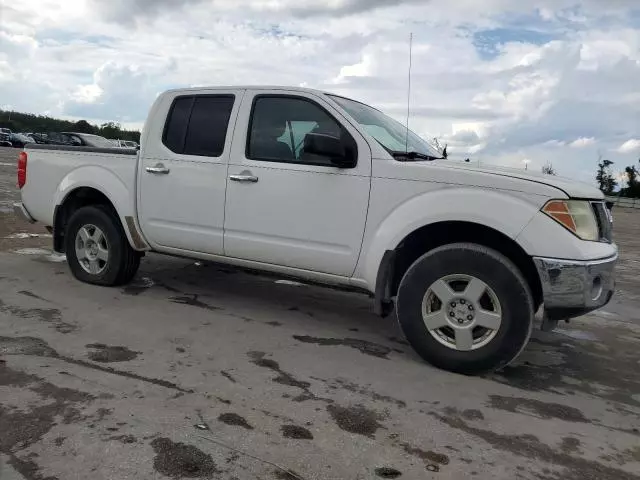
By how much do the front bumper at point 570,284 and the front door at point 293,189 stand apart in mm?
1301

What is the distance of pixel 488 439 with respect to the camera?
9.77 ft

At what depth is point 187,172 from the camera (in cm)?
498

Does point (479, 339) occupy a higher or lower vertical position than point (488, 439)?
higher

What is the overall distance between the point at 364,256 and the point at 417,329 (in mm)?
651

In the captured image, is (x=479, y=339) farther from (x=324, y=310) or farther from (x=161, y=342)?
(x=161, y=342)

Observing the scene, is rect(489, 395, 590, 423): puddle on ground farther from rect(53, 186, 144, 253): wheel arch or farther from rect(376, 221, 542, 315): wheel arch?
rect(53, 186, 144, 253): wheel arch

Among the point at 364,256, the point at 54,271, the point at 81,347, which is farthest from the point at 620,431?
the point at 54,271

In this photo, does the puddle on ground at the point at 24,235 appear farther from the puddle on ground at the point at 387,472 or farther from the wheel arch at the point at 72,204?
the puddle on ground at the point at 387,472

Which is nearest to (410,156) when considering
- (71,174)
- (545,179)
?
(545,179)

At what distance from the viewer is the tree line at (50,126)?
7825 centimetres

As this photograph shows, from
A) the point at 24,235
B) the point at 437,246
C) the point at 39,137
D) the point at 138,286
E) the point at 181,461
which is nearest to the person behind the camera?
the point at 181,461

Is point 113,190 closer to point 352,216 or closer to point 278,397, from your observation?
point 352,216

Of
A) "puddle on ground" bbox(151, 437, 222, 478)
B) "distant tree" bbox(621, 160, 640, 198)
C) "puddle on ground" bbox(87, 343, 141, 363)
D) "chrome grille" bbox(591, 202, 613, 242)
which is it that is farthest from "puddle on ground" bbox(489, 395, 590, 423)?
"distant tree" bbox(621, 160, 640, 198)

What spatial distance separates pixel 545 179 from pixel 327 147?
1483 millimetres
